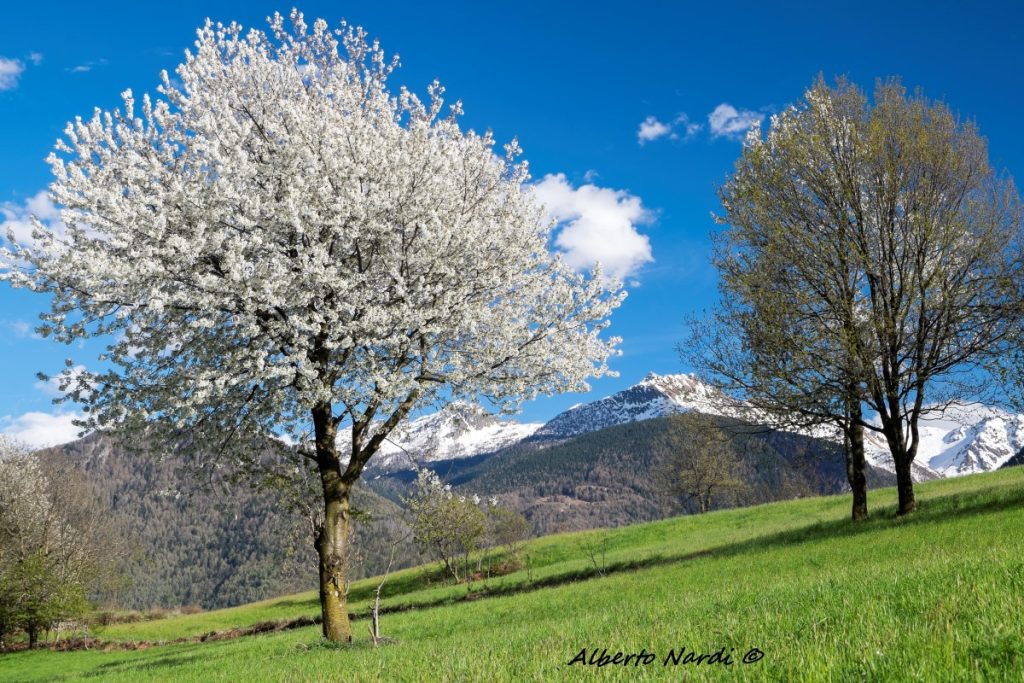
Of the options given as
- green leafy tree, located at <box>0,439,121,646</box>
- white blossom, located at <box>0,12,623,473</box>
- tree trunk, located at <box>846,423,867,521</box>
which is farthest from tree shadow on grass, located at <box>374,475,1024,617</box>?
green leafy tree, located at <box>0,439,121,646</box>

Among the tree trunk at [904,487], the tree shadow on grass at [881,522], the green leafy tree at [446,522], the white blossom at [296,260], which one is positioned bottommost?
the green leafy tree at [446,522]

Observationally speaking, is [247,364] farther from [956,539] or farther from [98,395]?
[956,539]

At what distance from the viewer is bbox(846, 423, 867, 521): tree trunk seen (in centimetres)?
2679

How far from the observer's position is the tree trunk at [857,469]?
26.8m

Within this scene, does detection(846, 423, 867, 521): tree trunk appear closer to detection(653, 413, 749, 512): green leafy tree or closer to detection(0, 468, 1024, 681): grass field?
detection(0, 468, 1024, 681): grass field

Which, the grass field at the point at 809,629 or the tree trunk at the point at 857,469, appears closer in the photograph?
the grass field at the point at 809,629

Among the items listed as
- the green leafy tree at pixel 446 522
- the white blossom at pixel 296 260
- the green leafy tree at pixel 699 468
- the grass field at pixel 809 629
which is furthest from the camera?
the green leafy tree at pixel 699 468

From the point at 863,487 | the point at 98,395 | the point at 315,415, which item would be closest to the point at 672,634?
the point at 315,415

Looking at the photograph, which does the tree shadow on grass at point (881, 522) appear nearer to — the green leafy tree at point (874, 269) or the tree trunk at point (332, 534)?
the green leafy tree at point (874, 269)

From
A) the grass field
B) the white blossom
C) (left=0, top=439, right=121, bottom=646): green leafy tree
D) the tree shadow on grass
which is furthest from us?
(left=0, top=439, right=121, bottom=646): green leafy tree

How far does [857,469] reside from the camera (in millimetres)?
27469

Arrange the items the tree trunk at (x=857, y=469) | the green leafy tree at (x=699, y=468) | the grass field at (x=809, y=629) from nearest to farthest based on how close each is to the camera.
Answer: the grass field at (x=809, y=629)
the tree trunk at (x=857, y=469)
the green leafy tree at (x=699, y=468)

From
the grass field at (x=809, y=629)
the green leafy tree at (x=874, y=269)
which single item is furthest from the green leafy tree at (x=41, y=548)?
the green leafy tree at (x=874, y=269)

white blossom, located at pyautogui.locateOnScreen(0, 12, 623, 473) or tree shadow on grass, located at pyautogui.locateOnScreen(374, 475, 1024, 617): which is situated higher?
white blossom, located at pyautogui.locateOnScreen(0, 12, 623, 473)
